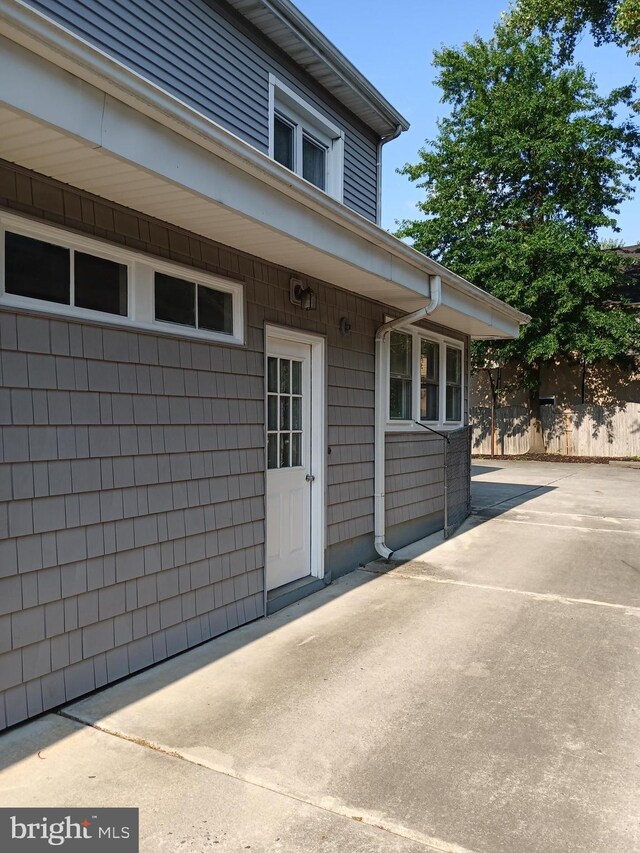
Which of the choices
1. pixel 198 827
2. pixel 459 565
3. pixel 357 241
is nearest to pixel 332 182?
pixel 357 241

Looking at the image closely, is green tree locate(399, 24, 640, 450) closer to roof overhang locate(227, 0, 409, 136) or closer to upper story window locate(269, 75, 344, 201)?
roof overhang locate(227, 0, 409, 136)

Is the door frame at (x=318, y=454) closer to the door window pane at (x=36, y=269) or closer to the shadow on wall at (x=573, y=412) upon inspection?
the door window pane at (x=36, y=269)

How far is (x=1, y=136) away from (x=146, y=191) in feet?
2.43

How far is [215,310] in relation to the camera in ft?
13.5

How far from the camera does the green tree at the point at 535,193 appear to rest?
1664cm

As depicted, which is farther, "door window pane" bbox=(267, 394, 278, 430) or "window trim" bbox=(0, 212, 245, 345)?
"door window pane" bbox=(267, 394, 278, 430)

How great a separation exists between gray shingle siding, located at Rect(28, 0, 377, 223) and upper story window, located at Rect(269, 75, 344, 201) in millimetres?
136

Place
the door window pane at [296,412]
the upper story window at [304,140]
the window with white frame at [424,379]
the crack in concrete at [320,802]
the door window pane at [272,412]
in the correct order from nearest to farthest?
1. the crack in concrete at [320,802]
2. the door window pane at [272,412]
3. the door window pane at [296,412]
4. the upper story window at [304,140]
5. the window with white frame at [424,379]

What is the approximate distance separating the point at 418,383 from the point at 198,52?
158 inches

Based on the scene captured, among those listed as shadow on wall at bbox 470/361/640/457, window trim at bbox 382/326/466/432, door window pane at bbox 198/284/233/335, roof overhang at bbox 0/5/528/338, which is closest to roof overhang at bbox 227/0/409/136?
window trim at bbox 382/326/466/432

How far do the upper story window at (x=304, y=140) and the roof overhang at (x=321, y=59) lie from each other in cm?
35

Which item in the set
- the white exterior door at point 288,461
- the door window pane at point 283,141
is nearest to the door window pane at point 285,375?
the white exterior door at point 288,461

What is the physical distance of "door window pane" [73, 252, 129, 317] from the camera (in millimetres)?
3184

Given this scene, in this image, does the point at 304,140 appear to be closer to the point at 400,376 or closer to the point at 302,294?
the point at 400,376
